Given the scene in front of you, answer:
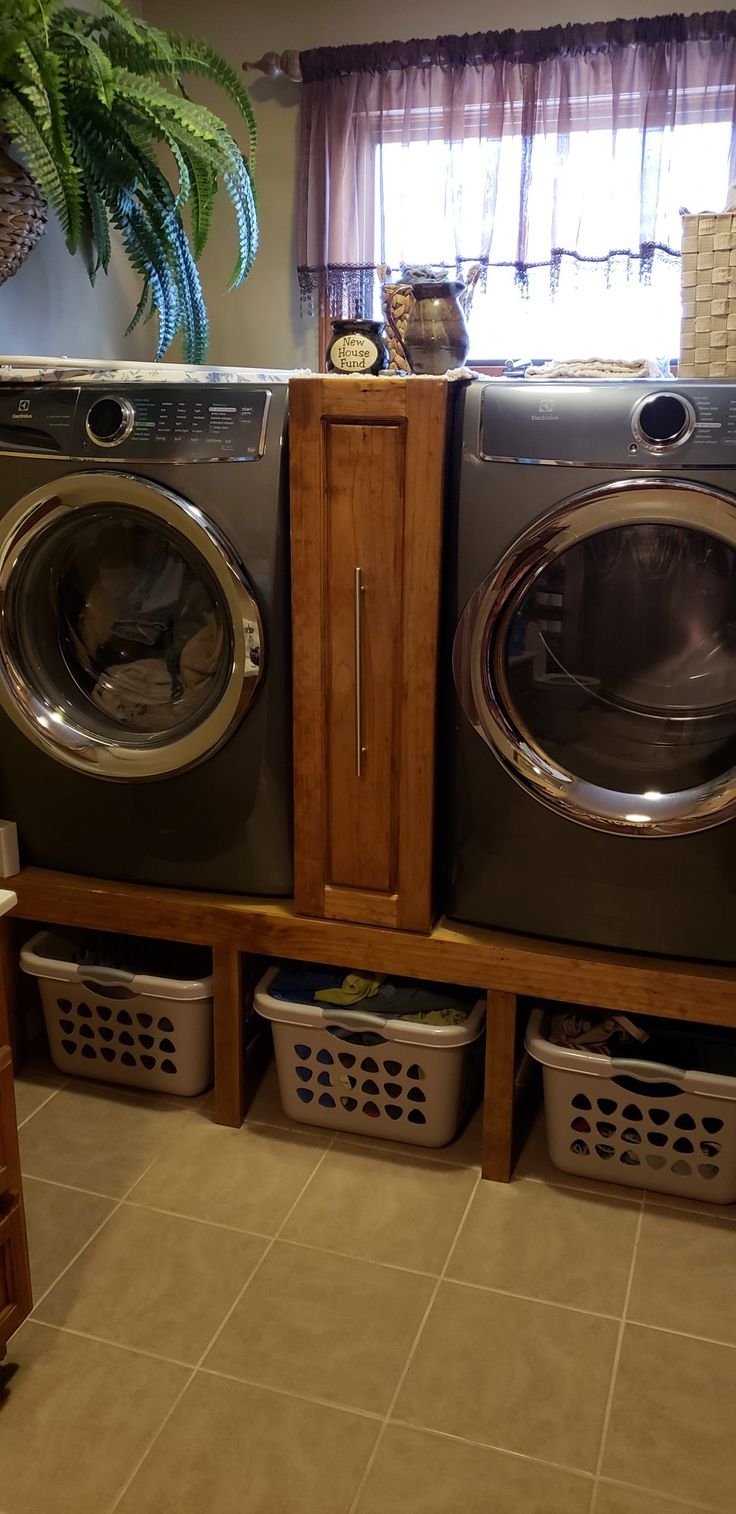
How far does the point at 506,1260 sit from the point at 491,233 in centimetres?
222

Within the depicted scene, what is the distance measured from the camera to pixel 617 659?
1620 mm

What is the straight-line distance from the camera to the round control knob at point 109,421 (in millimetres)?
1724

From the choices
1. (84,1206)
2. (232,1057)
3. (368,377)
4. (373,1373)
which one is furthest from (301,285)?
(373,1373)

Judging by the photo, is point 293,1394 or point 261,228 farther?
point 261,228

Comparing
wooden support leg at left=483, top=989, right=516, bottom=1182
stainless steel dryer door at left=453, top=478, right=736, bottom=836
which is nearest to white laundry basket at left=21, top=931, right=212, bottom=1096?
wooden support leg at left=483, top=989, right=516, bottom=1182

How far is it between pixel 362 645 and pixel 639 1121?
860mm

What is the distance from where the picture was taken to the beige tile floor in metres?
1.32

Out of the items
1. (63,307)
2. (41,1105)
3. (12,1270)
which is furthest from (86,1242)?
(63,307)

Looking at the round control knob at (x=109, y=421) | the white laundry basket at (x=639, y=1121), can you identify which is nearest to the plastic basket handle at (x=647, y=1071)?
the white laundry basket at (x=639, y=1121)

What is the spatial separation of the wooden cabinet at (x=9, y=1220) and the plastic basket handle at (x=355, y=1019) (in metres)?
0.58

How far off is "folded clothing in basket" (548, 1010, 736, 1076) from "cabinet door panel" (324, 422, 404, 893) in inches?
15.5

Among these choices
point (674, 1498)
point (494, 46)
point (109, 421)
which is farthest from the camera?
point (494, 46)

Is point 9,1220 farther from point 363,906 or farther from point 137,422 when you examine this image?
point 137,422

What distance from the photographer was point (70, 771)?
1.91 metres
